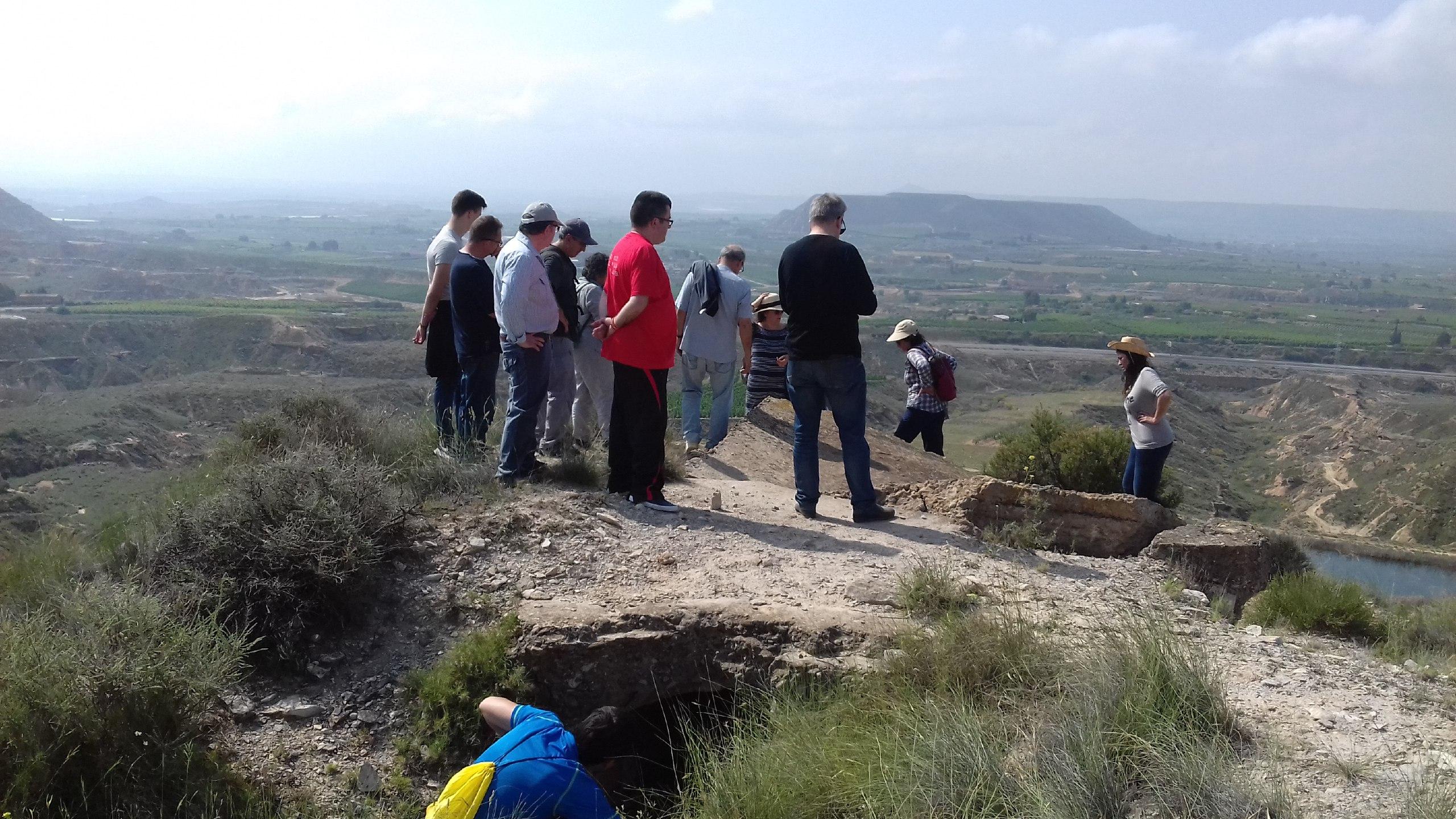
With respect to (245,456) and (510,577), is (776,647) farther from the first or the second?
(245,456)

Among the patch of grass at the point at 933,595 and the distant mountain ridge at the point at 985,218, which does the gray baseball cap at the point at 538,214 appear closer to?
the patch of grass at the point at 933,595

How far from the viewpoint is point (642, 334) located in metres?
5.92

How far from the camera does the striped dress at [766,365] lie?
28.9 feet

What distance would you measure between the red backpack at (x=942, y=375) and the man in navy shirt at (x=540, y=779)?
18.4ft

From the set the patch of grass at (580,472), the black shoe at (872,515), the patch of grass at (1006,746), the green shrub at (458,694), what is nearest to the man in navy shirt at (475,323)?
the patch of grass at (580,472)

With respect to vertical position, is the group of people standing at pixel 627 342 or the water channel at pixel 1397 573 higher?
the group of people standing at pixel 627 342

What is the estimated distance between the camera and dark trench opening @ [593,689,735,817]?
15.1 ft

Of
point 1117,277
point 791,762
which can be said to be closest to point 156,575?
point 791,762

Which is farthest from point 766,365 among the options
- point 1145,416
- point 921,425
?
point 1145,416

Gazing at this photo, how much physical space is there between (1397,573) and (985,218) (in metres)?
174

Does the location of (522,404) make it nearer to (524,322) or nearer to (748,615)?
(524,322)

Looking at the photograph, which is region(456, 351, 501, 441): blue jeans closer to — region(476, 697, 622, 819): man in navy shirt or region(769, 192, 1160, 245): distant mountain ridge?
region(476, 697, 622, 819): man in navy shirt

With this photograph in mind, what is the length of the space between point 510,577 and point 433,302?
2309mm

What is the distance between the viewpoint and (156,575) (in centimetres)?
500
